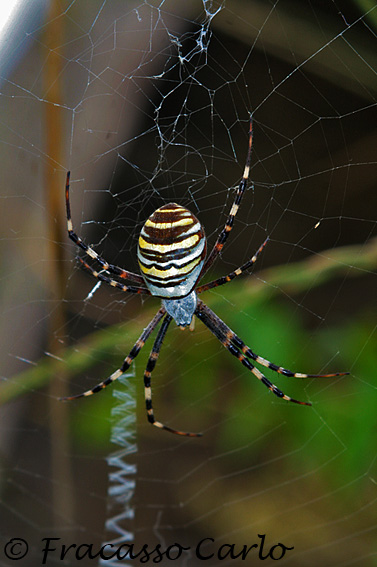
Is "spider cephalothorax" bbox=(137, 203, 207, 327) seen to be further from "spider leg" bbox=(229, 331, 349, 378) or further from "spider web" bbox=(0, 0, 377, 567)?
"spider leg" bbox=(229, 331, 349, 378)

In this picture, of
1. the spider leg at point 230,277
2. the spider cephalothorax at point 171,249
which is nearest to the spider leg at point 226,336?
the spider leg at point 230,277

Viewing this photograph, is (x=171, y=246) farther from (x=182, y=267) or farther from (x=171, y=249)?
(x=182, y=267)

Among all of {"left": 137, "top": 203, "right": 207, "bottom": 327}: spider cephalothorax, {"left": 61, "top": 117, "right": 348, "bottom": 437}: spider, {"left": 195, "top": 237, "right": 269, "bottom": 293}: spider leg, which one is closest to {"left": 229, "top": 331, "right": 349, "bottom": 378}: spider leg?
{"left": 61, "top": 117, "right": 348, "bottom": 437}: spider

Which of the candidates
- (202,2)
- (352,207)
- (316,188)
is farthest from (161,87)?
(352,207)

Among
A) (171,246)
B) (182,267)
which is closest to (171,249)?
(171,246)

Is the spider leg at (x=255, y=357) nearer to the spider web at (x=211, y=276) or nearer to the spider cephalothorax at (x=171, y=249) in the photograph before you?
the spider web at (x=211, y=276)
